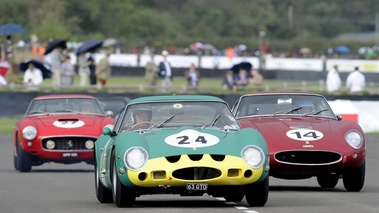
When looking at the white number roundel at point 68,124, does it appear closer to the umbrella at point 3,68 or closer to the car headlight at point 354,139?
the car headlight at point 354,139

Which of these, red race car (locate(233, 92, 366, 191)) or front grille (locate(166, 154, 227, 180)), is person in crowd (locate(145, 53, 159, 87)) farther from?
front grille (locate(166, 154, 227, 180))

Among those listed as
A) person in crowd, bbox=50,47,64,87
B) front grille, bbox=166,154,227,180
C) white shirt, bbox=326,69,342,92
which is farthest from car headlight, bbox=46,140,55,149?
white shirt, bbox=326,69,342,92

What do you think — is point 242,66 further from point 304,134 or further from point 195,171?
point 195,171

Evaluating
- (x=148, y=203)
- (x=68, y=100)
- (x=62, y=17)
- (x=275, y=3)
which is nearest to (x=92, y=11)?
(x=62, y=17)

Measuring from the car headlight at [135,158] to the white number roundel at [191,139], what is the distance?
0.28 meters

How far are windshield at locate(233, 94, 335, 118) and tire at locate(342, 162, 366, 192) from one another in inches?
45.3

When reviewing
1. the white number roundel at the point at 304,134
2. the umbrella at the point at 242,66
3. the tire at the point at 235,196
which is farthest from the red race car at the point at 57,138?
the umbrella at the point at 242,66

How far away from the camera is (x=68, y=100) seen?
65.6 feet

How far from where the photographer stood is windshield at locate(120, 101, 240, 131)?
12164 millimetres

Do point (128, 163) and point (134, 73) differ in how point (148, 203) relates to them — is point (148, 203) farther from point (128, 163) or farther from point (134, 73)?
point (134, 73)

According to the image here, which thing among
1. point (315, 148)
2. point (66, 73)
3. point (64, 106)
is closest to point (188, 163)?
point (315, 148)

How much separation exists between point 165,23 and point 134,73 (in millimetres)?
43664

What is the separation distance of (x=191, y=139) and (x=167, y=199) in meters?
1.99

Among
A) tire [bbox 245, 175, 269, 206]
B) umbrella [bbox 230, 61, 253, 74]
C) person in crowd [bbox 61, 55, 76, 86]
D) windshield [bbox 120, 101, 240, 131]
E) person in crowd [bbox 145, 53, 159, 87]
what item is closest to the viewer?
tire [bbox 245, 175, 269, 206]
